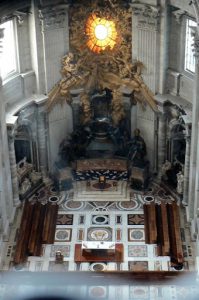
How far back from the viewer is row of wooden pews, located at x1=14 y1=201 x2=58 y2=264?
75.0 ft

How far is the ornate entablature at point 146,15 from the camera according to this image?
78.3 feet

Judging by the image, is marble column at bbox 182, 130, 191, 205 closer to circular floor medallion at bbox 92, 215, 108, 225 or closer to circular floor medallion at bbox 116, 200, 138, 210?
circular floor medallion at bbox 116, 200, 138, 210

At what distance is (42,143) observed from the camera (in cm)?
2602

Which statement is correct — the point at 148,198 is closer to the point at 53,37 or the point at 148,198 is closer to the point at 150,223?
the point at 150,223

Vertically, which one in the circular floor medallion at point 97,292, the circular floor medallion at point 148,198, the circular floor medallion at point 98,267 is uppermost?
the circular floor medallion at point 148,198

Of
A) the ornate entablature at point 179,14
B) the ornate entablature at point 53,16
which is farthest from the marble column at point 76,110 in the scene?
the ornate entablature at point 179,14

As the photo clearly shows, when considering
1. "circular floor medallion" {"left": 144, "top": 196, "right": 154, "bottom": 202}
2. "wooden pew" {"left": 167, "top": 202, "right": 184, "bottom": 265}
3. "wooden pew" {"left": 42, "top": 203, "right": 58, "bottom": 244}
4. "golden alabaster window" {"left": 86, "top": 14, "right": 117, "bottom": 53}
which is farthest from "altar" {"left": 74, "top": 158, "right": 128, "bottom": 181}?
"golden alabaster window" {"left": 86, "top": 14, "right": 117, "bottom": 53}

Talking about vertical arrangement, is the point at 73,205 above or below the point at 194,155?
below

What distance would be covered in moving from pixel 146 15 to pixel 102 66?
280 centimetres

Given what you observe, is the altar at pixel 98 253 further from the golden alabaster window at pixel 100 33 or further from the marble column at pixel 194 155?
the golden alabaster window at pixel 100 33

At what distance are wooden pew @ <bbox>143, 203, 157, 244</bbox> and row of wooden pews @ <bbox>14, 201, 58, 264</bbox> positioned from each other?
327cm

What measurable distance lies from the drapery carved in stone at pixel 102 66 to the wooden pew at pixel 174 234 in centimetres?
381

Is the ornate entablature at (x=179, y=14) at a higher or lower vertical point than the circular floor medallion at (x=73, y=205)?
higher

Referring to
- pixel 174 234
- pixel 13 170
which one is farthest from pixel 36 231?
pixel 174 234
